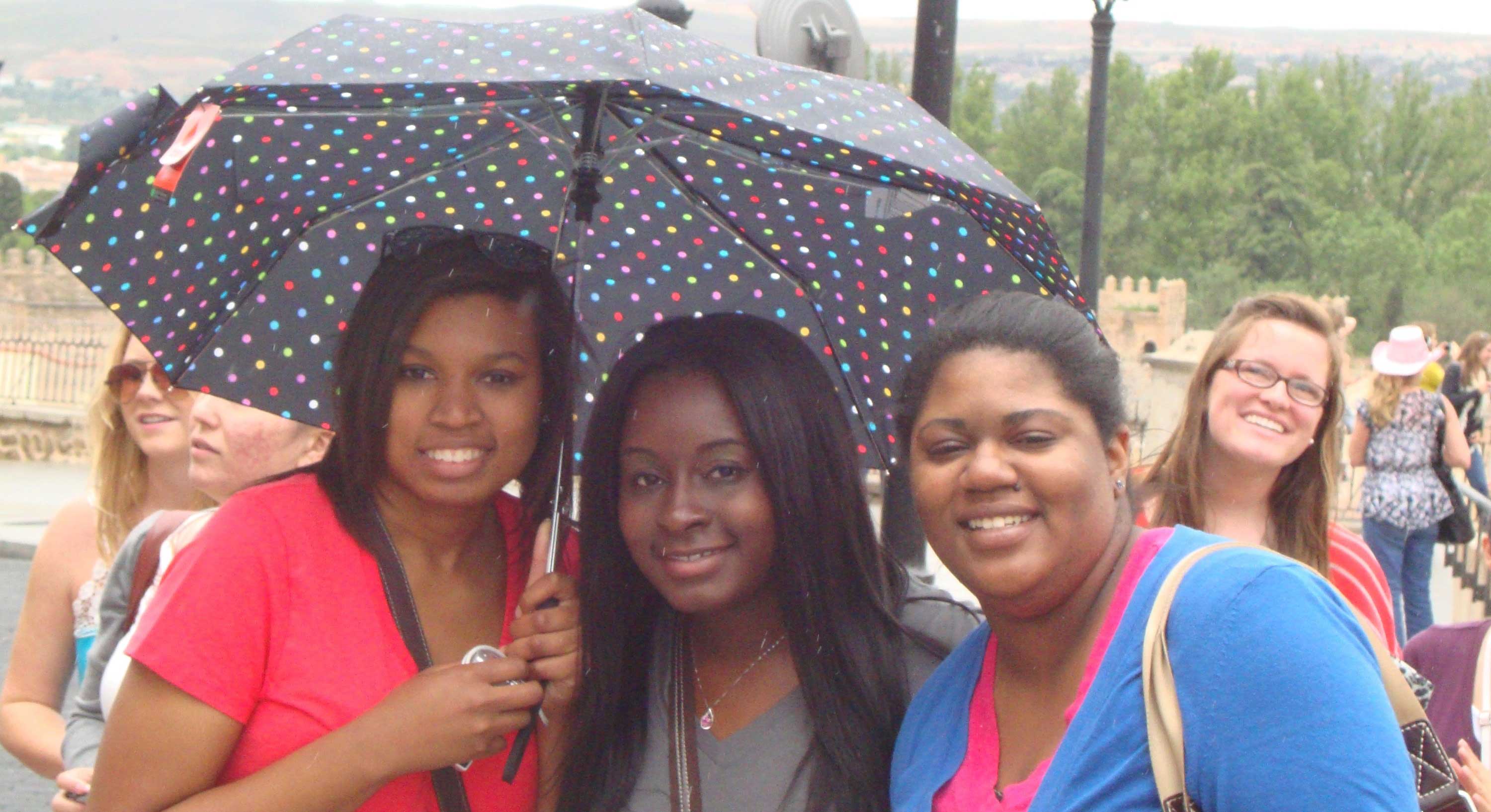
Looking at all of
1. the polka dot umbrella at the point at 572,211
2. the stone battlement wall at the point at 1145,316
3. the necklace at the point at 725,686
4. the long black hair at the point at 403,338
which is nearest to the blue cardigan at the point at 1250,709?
the necklace at the point at 725,686

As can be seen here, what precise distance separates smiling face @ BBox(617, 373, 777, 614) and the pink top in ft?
1.51

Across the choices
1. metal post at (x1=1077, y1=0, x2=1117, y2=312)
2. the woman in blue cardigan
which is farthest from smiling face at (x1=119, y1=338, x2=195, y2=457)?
metal post at (x1=1077, y1=0, x2=1117, y2=312)

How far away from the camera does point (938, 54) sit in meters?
5.80

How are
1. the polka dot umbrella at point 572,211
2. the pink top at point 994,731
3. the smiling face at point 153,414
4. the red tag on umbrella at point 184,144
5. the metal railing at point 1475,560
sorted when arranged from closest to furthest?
the pink top at point 994,731 → the red tag on umbrella at point 184,144 → the polka dot umbrella at point 572,211 → the smiling face at point 153,414 → the metal railing at point 1475,560

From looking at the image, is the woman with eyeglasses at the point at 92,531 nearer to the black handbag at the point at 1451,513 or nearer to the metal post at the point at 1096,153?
the metal post at the point at 1096,153

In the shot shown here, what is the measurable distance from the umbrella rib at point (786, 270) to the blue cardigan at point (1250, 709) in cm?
123

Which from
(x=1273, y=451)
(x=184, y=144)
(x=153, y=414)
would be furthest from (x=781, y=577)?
(x=153, y=414)

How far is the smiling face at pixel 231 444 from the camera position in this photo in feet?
11.5

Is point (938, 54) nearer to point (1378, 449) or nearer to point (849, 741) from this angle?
point (849, 741)

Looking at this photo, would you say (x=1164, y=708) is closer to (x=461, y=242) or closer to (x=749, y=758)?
(x=749, y=758)

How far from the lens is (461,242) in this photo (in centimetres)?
263

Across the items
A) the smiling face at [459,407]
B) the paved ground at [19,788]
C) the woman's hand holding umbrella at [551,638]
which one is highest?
the smiling face at [459,407]

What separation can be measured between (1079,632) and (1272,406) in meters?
1.68

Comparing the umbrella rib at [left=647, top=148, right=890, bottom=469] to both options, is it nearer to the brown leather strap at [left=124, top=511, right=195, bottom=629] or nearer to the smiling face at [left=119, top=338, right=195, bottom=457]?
the brown leather strap at [left=124, top=511, right=195, bottom=629]
